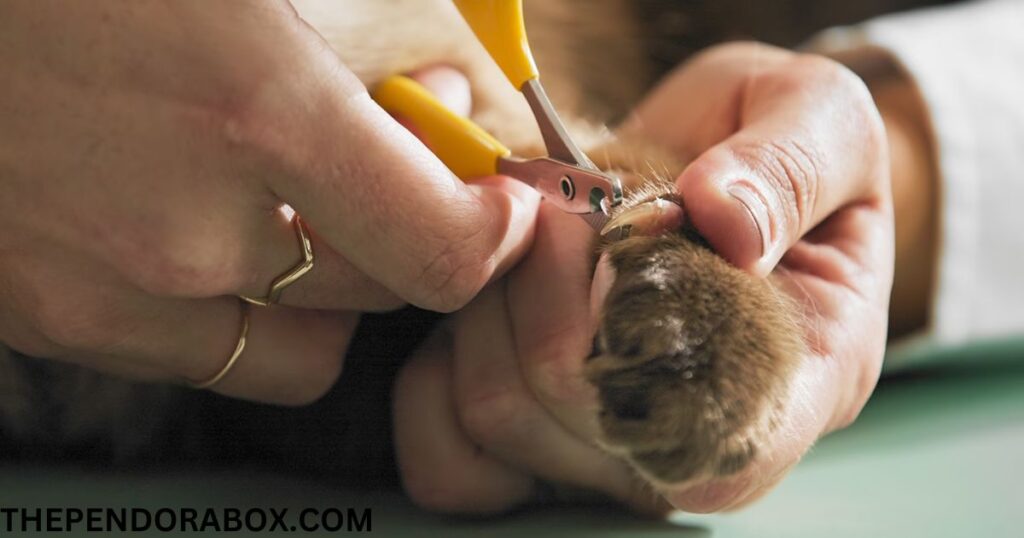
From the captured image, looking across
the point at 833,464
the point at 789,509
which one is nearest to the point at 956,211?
the point at 833,464

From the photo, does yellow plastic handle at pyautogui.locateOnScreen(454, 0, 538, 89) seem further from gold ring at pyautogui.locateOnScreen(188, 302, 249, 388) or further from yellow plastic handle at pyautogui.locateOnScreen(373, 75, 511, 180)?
gold ring at pyautogui.locateOnScreen(188, 302, 249, 388)

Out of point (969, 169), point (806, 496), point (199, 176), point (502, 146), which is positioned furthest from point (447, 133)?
point (969, 169)

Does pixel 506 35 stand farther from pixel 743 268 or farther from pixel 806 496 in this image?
pixel 806 496

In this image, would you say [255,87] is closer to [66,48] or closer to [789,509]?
[66,48]

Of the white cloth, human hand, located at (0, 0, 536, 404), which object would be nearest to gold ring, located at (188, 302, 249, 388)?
human hand, located at (0, 0, 536, 404)

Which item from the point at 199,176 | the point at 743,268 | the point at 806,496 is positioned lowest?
the point at 806,496

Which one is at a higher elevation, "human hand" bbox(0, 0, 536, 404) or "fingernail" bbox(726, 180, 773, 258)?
"human hand" bbox(0, 0, 536, 404)

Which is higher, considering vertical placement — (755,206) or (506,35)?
(506,35)
